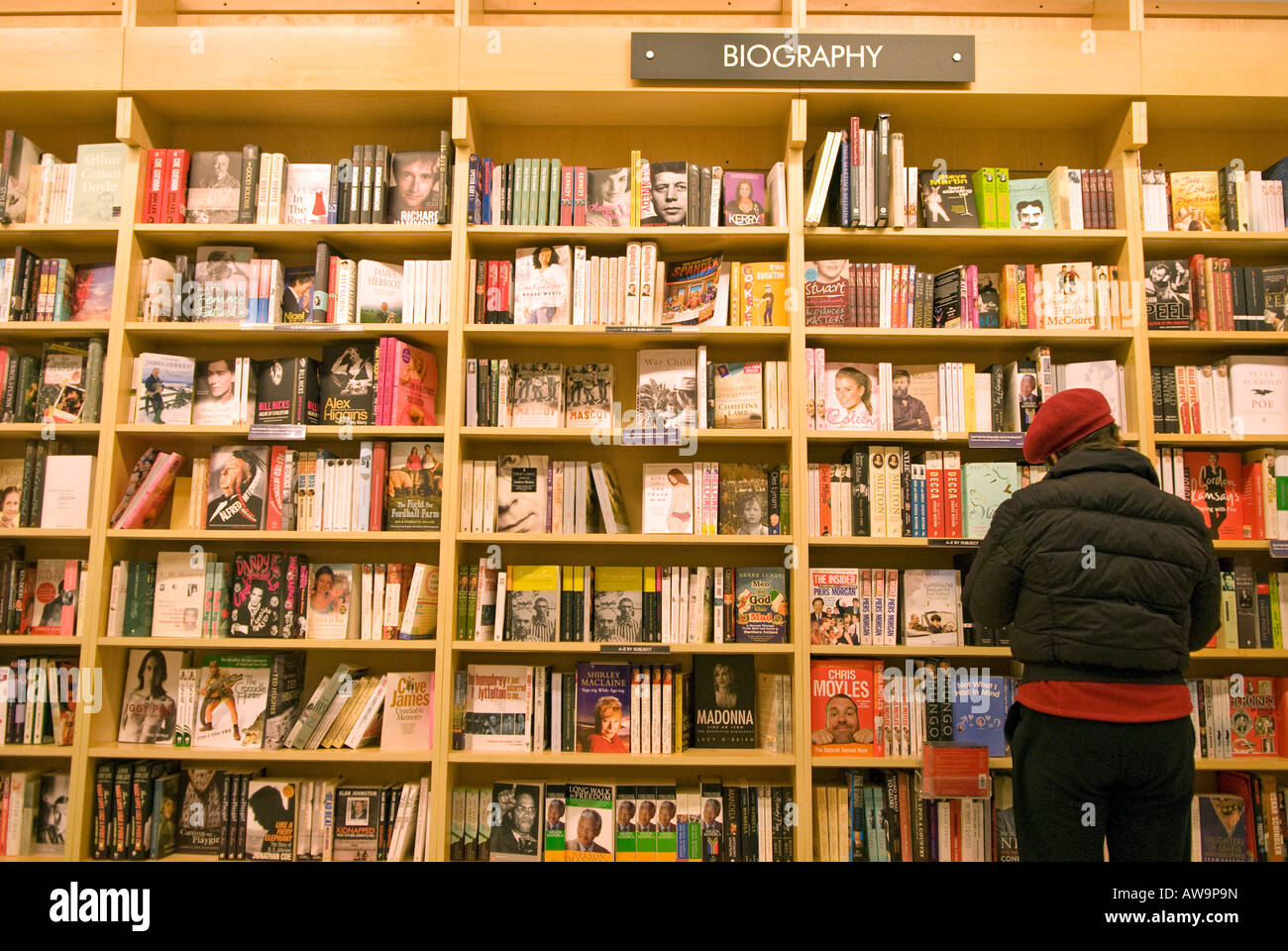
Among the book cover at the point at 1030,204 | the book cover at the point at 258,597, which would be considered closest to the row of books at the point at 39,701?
the book cover at the point at 258,597

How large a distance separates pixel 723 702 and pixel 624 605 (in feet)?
1.62

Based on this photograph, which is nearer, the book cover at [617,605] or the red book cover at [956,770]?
the red book cover at [956,770]

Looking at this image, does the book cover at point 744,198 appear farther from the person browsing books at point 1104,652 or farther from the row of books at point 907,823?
the row of books at point 907,823

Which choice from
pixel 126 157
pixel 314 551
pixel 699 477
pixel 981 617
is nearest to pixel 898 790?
pixel 981 617

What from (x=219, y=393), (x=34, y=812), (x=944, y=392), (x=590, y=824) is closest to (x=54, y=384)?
(x=219, y=393)

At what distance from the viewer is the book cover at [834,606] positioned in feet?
8.78

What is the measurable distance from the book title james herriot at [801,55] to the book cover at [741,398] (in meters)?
1.07

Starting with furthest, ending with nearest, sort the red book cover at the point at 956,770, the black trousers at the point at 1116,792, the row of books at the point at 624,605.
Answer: the row of books at the point at 624,605
the red book cover at the point at 956,770
the black trousers at the point at 1116,792

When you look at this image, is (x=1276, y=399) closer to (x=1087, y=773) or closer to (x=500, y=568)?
(x=1087, y=773)

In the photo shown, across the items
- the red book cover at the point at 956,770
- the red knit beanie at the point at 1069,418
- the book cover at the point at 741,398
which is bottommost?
the red book cover at the point at 956,770

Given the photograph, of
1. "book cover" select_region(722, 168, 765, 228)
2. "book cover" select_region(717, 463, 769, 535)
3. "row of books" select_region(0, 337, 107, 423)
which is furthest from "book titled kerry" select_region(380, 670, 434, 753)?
"book cover" select_region(722, 168, 765, 228)

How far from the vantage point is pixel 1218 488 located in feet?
9.01

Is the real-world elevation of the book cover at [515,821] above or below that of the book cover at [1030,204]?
below

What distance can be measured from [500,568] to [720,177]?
1.65m
